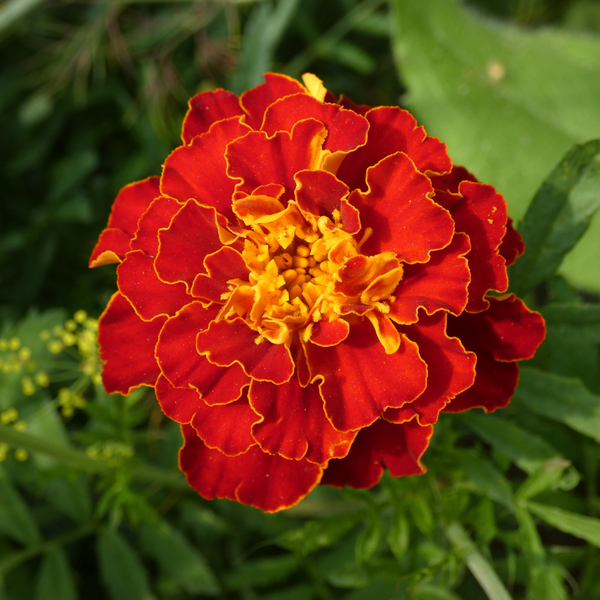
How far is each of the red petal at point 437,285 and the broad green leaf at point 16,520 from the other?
138cm

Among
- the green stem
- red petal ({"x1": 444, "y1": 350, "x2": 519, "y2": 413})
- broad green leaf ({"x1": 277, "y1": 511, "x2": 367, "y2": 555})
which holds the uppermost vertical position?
red petal ({"x1": 444, "y1": 350, "x2": 519, "y2": 413})

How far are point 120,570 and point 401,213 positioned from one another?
1.40 m

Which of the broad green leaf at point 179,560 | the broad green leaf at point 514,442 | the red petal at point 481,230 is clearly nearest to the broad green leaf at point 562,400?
the broad green leaf at point 514,442

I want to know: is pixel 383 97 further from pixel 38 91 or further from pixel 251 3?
pixel 38 91

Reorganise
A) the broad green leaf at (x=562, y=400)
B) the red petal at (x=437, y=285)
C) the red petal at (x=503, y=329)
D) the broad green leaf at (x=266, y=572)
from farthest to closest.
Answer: the broad green leaf at (x=266, y=572) < the broad green leaf at (x=562, y=400) < the red petal at (x=503, y=329) < the red petal at (x=437, y=285)

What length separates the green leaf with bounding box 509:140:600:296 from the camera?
118 centimetres

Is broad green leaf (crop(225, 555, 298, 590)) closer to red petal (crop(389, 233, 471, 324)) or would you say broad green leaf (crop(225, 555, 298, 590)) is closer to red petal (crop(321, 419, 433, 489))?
red petal (crop(321, 419, 433, 489))

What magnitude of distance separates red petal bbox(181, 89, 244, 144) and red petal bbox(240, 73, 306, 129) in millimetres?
40

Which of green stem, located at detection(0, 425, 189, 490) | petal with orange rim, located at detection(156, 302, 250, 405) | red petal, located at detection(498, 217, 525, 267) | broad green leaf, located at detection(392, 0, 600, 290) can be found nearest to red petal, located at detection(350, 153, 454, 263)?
red petal, located at detection(498, 217, 525, 267)

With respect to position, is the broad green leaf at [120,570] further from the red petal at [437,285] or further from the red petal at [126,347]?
the red petal at [437,285]

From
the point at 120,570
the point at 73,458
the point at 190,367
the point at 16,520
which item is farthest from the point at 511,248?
the point at 16,520

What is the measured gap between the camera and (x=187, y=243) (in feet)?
3.45

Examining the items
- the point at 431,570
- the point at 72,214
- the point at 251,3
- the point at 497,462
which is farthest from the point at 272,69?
the point at 431,570

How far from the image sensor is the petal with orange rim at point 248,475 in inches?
42.2
